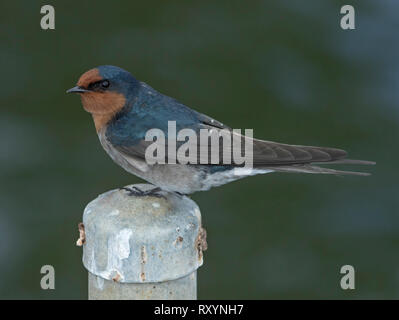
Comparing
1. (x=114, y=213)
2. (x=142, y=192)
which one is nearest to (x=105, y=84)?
(x=142, y=192)

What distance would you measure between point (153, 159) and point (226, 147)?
0.33 metres

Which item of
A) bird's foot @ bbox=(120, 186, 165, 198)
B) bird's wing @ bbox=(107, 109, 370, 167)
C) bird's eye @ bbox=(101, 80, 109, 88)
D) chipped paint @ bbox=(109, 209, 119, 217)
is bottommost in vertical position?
chipped paint @ bbox=(109, 209, 119, 217)

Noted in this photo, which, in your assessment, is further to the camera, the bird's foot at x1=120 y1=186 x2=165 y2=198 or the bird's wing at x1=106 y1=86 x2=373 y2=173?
the bird's wing at x1=106 y1=86 x2=373 y2=173

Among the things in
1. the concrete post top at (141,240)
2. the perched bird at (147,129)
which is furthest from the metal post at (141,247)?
the perched bird at (147,129)

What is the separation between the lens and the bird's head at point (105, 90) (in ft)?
10.7

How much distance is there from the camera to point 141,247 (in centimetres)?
252

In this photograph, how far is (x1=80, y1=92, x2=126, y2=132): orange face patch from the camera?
3.33m

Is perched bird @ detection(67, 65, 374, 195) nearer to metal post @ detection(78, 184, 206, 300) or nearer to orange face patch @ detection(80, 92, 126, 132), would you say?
orange face patch @ detection(80, 92, 126, 132)

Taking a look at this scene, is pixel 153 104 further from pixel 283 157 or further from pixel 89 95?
pixel 283 157

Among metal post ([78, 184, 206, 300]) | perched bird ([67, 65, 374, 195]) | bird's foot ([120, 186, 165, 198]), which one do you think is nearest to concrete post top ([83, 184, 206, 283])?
metal post ([78, 184, 206, 300])

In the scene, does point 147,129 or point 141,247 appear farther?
point 147,129

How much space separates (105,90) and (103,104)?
0.08 meters

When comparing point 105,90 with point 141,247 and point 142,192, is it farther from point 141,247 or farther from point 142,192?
point 141,247

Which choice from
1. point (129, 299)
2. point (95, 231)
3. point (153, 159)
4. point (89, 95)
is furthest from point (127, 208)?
point (89, 95)
